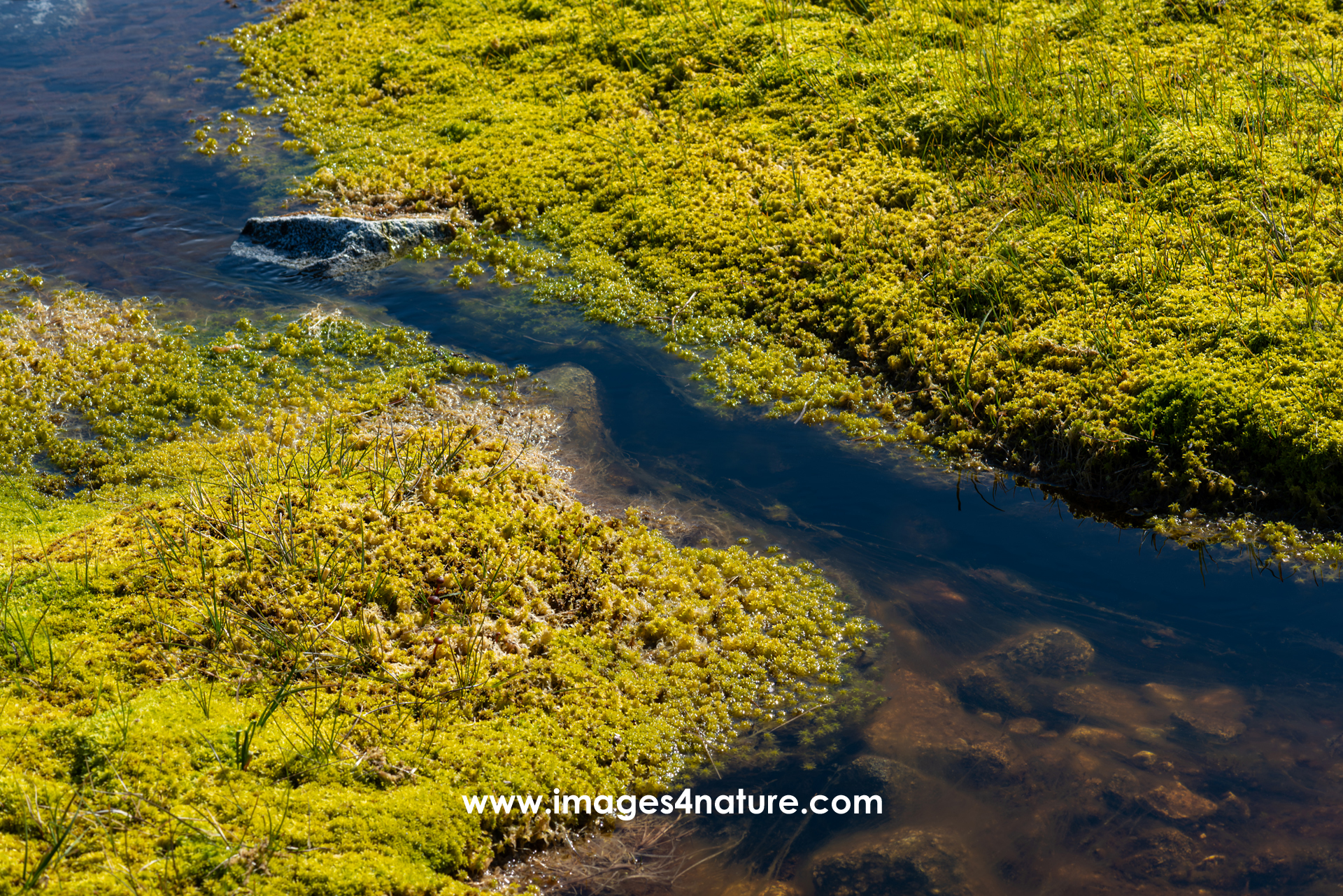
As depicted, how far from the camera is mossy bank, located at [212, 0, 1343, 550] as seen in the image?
318 inches

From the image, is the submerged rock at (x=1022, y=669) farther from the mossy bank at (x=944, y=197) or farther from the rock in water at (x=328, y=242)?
the rock in water at (x=328, y=242)

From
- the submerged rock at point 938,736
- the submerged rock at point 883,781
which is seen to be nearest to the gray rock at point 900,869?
the submerged rock at point 883,781

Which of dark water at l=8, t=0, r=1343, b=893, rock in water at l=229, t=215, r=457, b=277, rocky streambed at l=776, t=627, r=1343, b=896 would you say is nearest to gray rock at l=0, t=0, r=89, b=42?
dark water at l=8, t=0, r=1343, b=893

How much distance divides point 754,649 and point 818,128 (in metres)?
7.76

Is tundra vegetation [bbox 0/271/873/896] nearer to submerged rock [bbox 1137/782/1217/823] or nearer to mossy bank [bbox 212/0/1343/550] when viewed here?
submerged rock [bbox 1137/782/1217/823]

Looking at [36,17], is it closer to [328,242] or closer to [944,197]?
[328,242]

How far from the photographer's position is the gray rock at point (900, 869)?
520 cm

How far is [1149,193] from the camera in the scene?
9.73 metres

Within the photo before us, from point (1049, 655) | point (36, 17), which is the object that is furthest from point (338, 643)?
point (36, 17)

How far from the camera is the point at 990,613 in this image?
22.9 feet

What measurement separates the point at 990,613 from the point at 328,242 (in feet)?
29.6

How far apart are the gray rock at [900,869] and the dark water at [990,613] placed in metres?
0.04

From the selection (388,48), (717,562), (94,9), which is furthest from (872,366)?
(94,9)

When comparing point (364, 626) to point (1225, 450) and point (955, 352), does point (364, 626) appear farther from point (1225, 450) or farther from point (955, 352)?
point (1225, 450)
